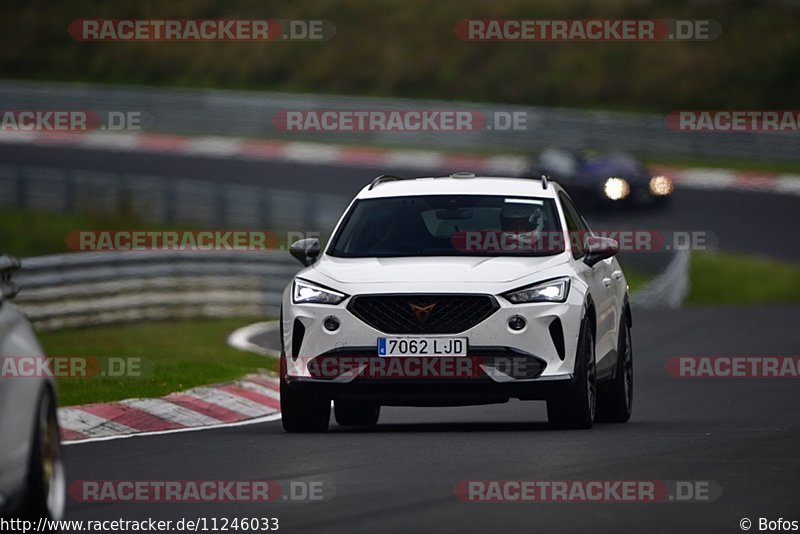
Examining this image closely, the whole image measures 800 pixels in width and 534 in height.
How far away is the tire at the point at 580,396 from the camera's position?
40.0 feet

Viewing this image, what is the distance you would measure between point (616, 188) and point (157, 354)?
2225 cm

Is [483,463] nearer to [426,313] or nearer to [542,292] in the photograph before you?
[426,313]

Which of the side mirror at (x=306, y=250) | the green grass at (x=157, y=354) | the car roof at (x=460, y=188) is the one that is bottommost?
the green grass at (x=157, y=354)

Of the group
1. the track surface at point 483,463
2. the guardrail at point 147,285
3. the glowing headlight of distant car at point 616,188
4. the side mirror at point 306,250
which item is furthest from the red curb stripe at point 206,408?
the glowing headlight of distant car at point 616,188

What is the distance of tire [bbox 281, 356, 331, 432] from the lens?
12.4m

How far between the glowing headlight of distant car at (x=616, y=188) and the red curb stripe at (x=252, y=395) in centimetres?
2605

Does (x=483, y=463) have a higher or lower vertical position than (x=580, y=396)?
lower

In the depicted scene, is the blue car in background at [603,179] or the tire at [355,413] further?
the blue car in background at [603,179]

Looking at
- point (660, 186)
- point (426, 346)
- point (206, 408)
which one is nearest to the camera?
point (426, 346)

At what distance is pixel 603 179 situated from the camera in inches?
1630

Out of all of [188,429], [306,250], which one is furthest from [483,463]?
[188,429]

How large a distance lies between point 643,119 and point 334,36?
17.9 meters

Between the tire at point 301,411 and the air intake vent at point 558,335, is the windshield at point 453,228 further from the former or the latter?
the tire at point 301,411

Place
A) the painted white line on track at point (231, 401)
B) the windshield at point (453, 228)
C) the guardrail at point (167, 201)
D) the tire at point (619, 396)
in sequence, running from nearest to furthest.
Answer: the windshield at point (453, 228) < the tire at point (619, 396) < the painted white line on track at point (231, 401) < the guardrail at point (167, 201)
